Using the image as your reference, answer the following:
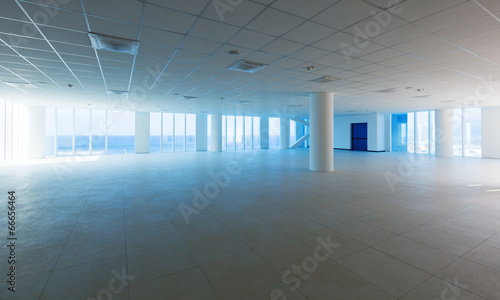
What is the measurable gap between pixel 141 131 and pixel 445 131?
84.2 ft

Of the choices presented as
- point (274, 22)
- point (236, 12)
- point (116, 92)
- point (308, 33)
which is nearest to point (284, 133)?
point (116, 92)

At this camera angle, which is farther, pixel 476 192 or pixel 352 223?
pixel 476 192

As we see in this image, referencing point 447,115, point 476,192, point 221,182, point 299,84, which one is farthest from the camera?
point 447,115

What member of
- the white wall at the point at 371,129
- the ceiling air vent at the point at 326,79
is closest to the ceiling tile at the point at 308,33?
the ceiling air vent at the point at 326,79

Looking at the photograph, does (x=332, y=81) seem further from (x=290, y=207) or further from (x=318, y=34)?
(x=290, y=207)

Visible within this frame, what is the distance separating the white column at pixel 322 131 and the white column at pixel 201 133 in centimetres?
1543

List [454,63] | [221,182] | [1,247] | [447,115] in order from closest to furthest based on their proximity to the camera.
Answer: [1,247], [454,63], [221,182], [447,115]

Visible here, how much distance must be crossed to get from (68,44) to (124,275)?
213 inches

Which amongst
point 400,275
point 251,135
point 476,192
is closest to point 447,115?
point 476,192

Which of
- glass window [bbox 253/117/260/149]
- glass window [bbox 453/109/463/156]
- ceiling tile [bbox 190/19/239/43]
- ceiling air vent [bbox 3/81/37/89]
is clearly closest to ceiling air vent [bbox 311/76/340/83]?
ceiling tile [bbox 190/19/239/43]

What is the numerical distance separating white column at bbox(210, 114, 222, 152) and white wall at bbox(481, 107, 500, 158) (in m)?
21.6

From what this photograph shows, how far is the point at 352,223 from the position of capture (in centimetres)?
457

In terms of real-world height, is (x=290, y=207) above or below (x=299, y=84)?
below

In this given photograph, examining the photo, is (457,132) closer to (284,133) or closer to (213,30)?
(284,133)
